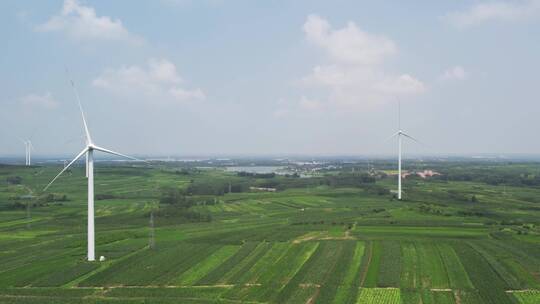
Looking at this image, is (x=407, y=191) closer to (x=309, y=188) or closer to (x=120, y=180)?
(x=309, y=188)

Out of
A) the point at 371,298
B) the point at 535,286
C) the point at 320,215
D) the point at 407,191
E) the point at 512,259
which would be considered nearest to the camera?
the point at 371,298

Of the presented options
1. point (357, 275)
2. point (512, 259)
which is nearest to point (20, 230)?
point (357, 275)

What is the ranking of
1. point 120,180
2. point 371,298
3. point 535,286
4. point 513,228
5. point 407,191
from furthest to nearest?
point 120,180, point 407,191, point 513,228, point 535,286, point 371,298

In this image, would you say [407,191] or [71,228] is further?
[407,191]

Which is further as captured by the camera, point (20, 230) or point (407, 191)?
point (407, 191)

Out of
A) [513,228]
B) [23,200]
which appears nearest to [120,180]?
[23,200]

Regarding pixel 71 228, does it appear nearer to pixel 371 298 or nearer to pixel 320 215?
pixel 320 215
